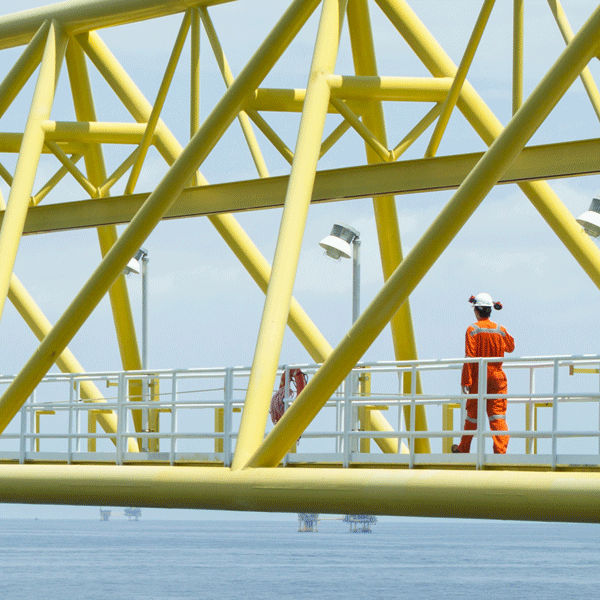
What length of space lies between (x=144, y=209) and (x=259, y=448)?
10.5ft

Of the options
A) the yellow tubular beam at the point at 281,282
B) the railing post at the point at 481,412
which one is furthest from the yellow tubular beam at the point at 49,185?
the railing post at the point at 481,412

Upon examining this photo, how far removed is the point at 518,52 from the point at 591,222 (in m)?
2.93

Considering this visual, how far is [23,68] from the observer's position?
1661cm

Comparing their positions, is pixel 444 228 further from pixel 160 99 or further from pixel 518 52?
pixel 160 99

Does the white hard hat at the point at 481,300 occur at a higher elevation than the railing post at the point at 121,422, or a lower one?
higher

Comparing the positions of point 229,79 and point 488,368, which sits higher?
point 229,79

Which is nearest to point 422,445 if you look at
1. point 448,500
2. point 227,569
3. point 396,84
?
point 396,84

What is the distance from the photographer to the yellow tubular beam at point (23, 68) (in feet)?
53.9

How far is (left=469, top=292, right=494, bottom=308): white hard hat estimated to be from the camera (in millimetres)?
12711

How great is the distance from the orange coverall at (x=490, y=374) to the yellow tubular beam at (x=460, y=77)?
2663 mm

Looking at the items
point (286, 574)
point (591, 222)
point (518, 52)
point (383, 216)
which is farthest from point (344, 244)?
point (286, 574)

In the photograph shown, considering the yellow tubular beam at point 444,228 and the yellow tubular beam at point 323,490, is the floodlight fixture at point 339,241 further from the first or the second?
the yellow tubular beam at point 444,228

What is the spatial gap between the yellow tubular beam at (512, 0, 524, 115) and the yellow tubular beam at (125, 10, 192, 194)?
4299 millimetres

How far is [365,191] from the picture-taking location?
14.4 m
